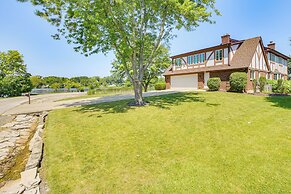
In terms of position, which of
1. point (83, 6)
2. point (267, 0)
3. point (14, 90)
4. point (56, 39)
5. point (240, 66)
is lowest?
point (14, 90)

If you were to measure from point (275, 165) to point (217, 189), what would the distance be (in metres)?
1.68

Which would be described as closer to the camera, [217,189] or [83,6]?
[217,189]

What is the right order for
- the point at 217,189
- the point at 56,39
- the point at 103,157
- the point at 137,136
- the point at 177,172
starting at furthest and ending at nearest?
the point at 56,39, the point at 137,136, the point at 103,157, the point at 177,172, the point at 217,189

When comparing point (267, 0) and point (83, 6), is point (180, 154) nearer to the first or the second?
point (83, 6)

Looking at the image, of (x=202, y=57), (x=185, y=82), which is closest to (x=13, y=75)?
(x=185, y=82)

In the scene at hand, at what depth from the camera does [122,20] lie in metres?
9.64

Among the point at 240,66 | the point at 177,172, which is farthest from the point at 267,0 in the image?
the point at 177,172

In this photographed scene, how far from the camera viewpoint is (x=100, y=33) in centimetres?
863

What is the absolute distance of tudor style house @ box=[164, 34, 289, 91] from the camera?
17875 millimetres

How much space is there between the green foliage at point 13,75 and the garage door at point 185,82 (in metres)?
28.7

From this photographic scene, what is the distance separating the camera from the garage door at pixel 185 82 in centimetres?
2262

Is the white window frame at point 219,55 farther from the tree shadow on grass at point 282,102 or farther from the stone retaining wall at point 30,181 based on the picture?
the stone retaining wall at point 30,181

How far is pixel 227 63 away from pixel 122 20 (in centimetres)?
1449

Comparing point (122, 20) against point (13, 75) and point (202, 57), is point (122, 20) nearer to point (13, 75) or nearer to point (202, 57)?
point (202, 57)
